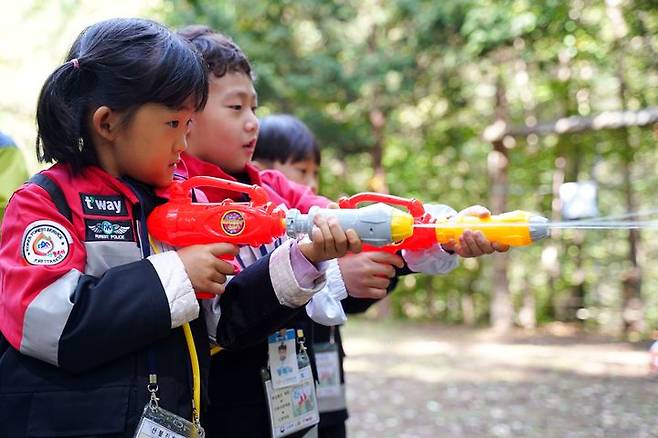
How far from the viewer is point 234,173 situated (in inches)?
83.7

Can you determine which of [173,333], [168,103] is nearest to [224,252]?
[173,333]

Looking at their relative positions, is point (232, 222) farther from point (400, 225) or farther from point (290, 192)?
point (290, 192)

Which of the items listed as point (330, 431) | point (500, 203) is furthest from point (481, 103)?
point (330, 431)

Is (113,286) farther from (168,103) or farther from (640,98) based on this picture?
(640,98)

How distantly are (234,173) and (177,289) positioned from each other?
667mm

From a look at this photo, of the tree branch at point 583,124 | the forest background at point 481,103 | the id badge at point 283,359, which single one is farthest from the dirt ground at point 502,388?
the id badge at point 283,359

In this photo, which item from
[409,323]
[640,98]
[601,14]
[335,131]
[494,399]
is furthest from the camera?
[409,323]

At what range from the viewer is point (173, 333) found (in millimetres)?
1604

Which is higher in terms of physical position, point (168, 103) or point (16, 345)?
point (168, 103)

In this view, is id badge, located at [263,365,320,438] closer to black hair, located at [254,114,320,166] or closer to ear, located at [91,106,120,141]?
ear, located at [91,106,120,141]

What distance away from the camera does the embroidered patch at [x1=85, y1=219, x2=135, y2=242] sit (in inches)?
61.4

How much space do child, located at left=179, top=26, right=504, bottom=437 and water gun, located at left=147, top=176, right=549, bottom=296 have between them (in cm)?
34

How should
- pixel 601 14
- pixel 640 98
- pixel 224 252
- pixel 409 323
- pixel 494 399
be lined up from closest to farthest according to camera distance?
pixel 224 252 < pixel 494 399 < pixel 601 14 < pixel 640 98 < pixel 409 323

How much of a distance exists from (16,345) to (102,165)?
409 mm
